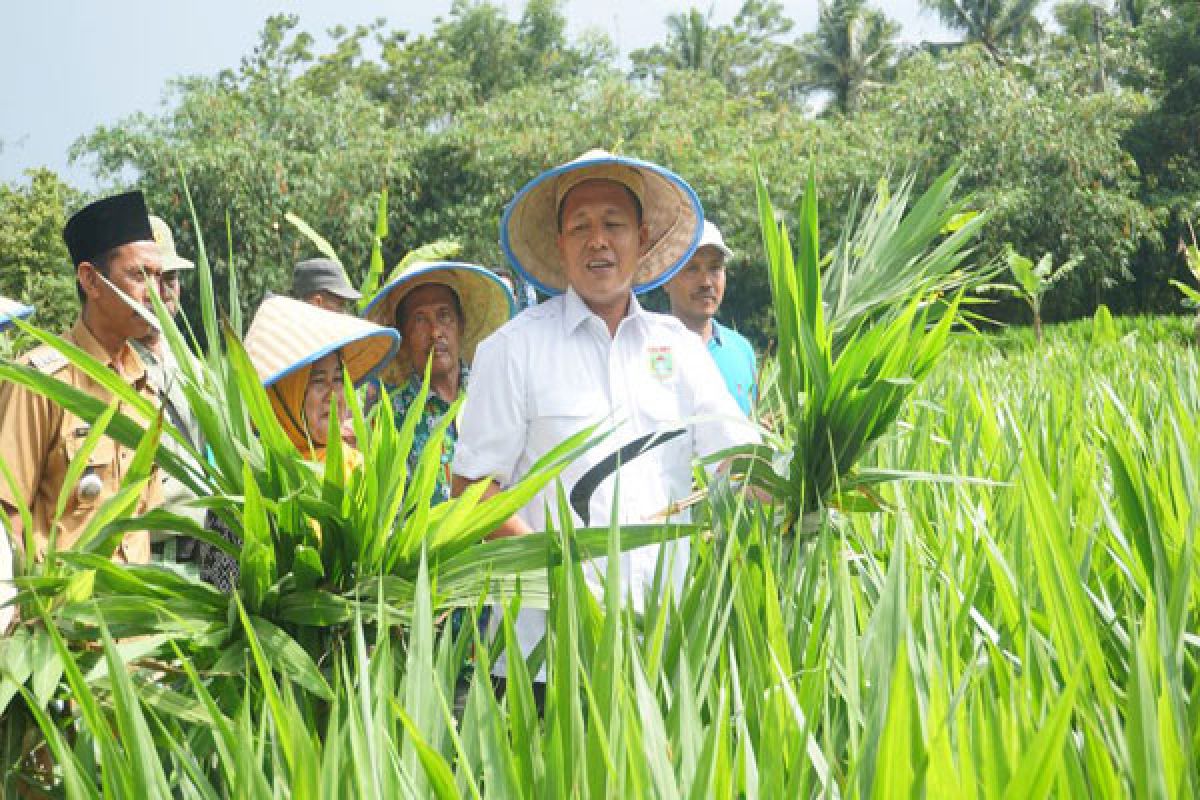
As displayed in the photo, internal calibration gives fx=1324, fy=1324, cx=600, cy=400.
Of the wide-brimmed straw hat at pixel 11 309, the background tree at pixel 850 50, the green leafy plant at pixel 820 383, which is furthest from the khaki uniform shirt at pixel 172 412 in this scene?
the background tree at pixel 850 50

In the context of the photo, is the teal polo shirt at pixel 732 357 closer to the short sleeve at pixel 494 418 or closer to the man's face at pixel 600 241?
the man's face at pixel 600 241

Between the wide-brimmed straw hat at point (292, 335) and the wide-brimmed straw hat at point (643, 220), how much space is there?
0.36m

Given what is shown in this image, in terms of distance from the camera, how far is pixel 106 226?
2496mm

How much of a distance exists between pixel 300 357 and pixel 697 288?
1847mm

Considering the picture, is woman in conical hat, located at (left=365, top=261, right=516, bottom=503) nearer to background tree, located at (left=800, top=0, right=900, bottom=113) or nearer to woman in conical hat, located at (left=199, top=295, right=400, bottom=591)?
woman in conical hat, located at (left=199, top=295, right=400, bottom=591)

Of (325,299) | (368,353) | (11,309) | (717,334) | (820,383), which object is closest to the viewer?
(820,383)

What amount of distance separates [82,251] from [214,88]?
2129 centimetres

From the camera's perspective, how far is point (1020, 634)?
1.08 m

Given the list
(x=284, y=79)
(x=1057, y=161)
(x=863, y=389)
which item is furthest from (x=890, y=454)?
(x=284, y=79)

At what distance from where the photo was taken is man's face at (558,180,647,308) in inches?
85.9

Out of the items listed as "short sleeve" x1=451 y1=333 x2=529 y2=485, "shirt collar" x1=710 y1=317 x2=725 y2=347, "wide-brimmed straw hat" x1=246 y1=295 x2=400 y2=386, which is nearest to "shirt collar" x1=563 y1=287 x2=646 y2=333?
"short sleeve" x1=451 y1=333 x2=529 y2=485

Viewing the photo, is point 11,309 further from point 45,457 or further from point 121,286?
point 45,457

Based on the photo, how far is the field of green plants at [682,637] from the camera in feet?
2.72

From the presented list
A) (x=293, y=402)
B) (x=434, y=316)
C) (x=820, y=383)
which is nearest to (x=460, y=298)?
(x=434, y=316)
